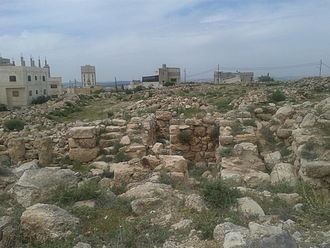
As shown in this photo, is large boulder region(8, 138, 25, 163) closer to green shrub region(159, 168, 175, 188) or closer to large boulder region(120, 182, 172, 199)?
green shrub region(159, 168, 175, 188)

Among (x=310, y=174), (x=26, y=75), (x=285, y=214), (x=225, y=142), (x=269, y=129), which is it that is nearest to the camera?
(x=285, y=214)

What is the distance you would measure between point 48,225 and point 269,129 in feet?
23.4

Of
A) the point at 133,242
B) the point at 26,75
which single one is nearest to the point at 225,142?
the point at 133,242

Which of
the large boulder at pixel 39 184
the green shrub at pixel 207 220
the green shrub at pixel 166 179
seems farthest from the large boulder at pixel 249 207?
the large boulder at pixel 39 184

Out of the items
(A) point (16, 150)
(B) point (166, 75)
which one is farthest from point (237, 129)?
(B) point (166, 75)

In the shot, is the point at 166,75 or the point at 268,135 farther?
the point at 166,75

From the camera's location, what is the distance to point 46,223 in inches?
150

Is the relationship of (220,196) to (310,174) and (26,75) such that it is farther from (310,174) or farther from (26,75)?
(26,75)

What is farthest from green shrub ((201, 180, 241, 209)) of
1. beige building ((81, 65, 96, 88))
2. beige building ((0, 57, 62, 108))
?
beige building ((81, 65, 96, 88))

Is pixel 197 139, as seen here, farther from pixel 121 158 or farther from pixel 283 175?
pixel 283 175

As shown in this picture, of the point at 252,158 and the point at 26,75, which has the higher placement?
the point at 26,75

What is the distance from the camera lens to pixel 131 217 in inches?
165

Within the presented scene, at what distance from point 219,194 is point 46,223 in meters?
2.23

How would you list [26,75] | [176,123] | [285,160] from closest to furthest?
1. [285,160]
2. [176,123]
3. [26,75]
